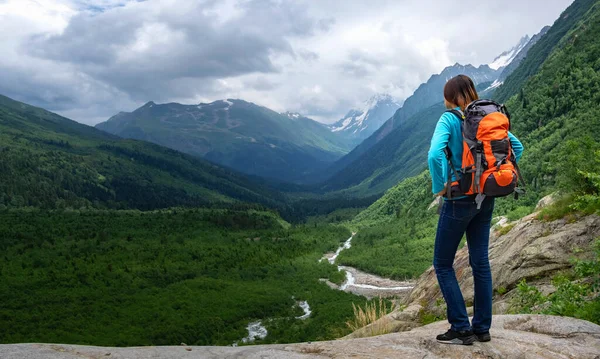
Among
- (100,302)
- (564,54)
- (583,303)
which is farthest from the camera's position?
(564,54)

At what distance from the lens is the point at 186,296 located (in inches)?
3046

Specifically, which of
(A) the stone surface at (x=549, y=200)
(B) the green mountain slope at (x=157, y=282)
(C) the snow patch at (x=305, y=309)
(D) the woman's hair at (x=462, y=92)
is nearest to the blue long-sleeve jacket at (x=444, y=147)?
(D) the woman's hair at (x=462, y=92)

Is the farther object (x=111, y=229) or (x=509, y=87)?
(x=509, y=87)

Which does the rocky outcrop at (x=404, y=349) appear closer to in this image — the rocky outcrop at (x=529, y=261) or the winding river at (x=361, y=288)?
the rocky outcrop at (x=529, y=261)

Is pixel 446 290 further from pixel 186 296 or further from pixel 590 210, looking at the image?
pixel 186 296

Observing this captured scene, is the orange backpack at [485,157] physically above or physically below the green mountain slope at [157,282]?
above

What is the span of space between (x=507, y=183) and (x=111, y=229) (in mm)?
139631

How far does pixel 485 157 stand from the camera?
6.76 m

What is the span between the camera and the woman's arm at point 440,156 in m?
7.02

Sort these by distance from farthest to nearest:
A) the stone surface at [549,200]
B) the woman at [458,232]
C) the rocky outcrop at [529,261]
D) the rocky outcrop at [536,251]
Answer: the stone surface at [549,200], the rocky outcrop at [536,251], the rocky outcrop at [529,261], the woman at [458,232]

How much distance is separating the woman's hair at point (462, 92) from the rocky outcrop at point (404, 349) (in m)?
4.38

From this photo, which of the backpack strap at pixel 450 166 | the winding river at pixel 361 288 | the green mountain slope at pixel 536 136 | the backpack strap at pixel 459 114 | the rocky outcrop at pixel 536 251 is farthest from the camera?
the green mountain slope at pixel 536 136

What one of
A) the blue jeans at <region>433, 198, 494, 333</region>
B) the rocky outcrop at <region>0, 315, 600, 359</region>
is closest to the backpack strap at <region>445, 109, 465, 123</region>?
the blue jeans at <region>433, 198, 494, 333</region>

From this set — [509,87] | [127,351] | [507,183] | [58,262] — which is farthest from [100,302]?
[509,87]
